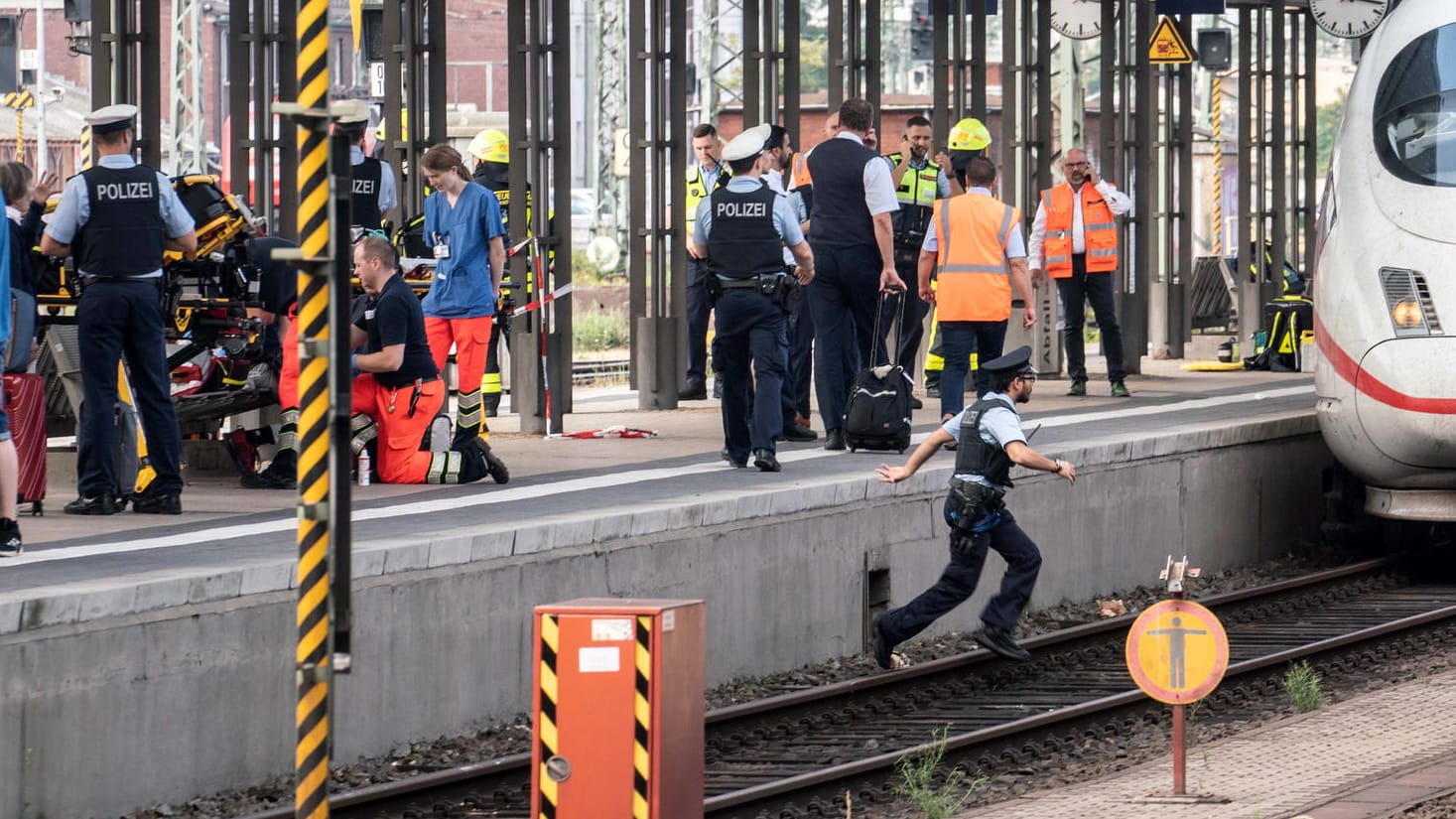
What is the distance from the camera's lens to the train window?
1538cm

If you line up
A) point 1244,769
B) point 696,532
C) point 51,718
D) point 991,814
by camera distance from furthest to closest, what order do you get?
point 696,532, point 1244,769, point 991,814, point 51,718

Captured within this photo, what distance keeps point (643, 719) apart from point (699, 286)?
40.2 ft

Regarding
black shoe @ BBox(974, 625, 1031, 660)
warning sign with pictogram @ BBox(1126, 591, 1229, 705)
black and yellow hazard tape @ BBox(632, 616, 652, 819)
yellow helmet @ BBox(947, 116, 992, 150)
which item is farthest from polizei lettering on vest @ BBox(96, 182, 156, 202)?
yellow helmet @ BBox(947, 116, 992, 150)

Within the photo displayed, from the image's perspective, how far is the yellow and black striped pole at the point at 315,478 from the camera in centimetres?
680

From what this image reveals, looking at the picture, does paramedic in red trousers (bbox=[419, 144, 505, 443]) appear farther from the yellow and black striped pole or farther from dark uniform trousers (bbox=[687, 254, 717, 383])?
the yellow and black striped pole

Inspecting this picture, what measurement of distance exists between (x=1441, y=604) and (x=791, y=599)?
5139 millimetres

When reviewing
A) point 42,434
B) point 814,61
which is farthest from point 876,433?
point 814,61

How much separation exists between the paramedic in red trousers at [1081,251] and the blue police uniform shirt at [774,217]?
24.2 feet

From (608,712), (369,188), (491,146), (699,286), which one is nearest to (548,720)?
(608,712)

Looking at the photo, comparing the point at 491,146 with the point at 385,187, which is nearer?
the point at 385,187

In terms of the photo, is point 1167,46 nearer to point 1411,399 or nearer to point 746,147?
point 1411,399

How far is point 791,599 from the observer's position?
13336 mm

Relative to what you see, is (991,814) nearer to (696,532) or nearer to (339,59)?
(696,532)

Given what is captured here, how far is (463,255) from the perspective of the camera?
15.1 metres
